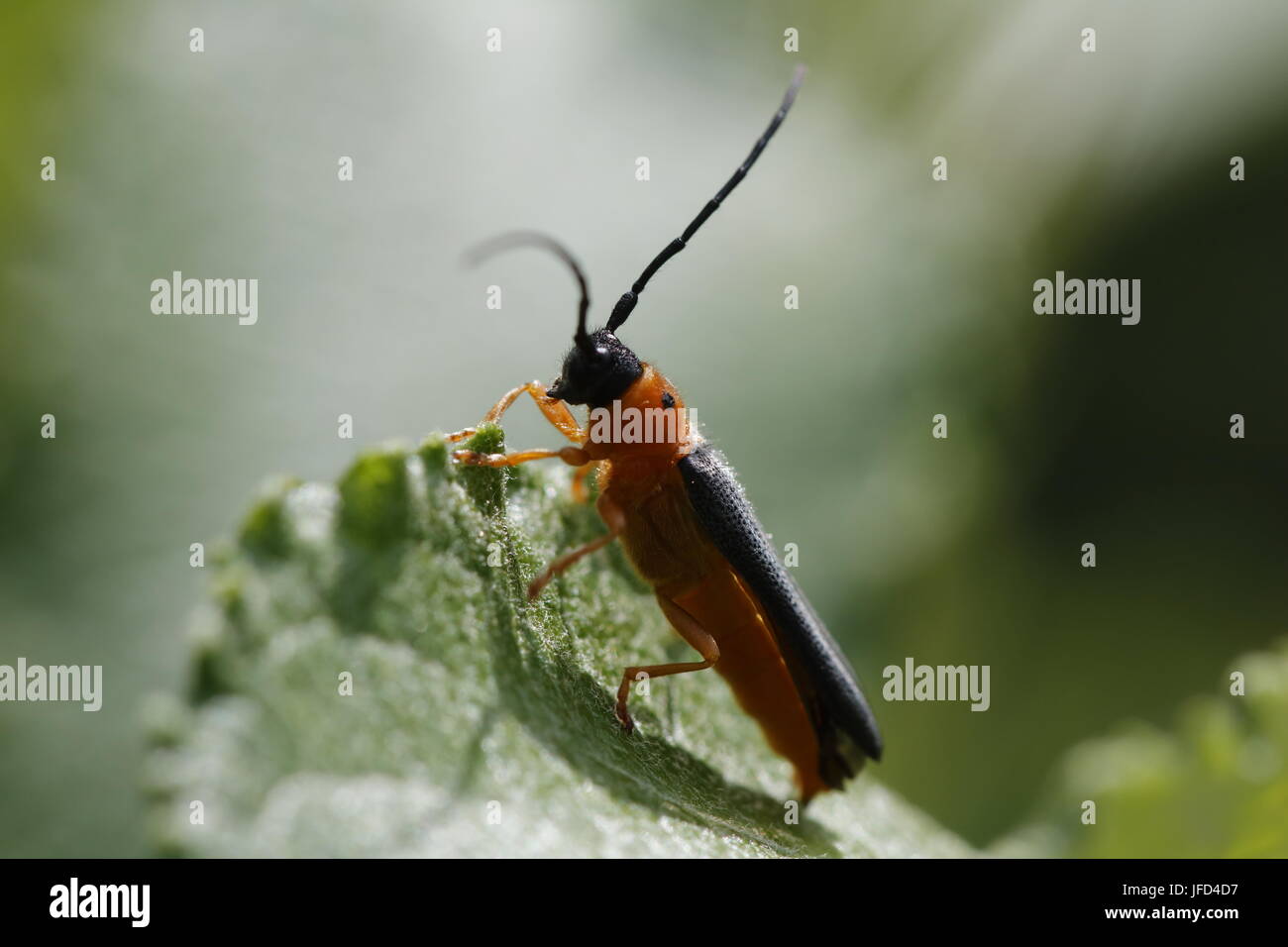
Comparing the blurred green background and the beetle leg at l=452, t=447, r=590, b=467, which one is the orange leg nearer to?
the beetle leg at l=452, t=447, r=590, b=467

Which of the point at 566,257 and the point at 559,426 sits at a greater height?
the point at 566,257

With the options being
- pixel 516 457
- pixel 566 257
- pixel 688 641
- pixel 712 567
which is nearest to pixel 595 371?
pixel 516 457

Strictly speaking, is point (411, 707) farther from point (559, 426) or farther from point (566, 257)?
point (559, 426)

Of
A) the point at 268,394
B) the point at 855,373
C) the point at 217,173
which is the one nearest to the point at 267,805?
the point at 268,394

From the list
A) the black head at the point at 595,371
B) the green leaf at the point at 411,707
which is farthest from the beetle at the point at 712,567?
the green leaf at the point at 411,707

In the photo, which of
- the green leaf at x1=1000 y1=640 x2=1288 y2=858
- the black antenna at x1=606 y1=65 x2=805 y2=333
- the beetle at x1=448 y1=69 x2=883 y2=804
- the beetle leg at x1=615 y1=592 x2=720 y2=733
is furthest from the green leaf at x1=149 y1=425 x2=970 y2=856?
the green leaf at x1=1000 y1=640 x2=1288 y2=858
